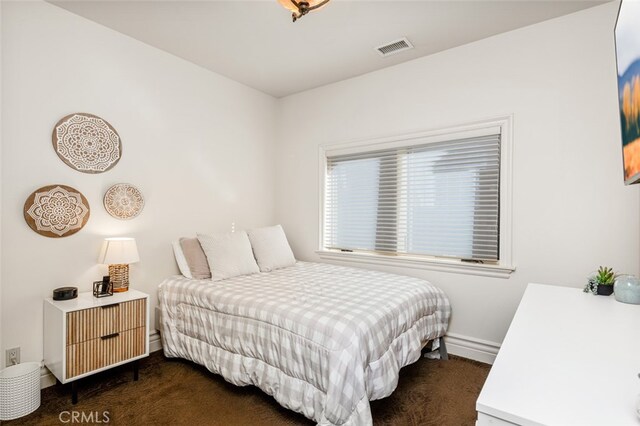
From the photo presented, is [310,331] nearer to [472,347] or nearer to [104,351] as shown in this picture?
[104,351]

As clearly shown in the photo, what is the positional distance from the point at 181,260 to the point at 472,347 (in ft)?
8.81

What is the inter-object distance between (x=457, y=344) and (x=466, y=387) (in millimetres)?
579

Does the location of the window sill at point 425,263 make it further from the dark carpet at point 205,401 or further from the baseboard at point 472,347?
the dark carpet at point 205,401

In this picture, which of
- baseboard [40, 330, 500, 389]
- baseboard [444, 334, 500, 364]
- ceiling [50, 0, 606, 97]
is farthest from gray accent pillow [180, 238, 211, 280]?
baseboard [444, 334, 500, 364]

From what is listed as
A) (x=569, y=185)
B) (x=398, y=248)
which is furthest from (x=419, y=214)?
(x=569, y=185)

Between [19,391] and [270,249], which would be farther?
[270,249]

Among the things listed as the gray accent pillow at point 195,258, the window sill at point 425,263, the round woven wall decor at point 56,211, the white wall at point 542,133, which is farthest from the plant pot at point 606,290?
the round woven wall decor at point 56,211

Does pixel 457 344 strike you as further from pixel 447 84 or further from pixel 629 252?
pixel 447 84

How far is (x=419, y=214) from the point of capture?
123 inches

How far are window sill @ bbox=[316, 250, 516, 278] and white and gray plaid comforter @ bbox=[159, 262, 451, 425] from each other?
0.88ft

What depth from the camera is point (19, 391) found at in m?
1.93

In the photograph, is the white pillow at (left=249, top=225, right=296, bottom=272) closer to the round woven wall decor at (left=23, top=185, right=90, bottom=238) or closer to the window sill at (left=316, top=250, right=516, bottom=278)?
the window sill at (left=316, top=250, right=516, bottom=278)

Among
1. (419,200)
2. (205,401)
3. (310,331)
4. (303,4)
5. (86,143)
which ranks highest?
(303,4)

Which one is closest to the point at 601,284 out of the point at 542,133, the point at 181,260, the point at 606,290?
the point at 606,290
